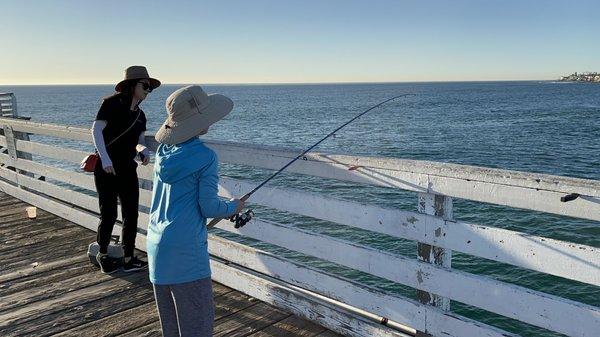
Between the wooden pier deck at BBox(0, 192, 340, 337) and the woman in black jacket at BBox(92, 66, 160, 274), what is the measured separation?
0.91 ft

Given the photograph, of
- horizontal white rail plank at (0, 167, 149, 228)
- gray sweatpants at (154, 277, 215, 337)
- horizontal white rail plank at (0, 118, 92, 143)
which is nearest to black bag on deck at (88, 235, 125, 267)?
horizontal white rail plank at (0, 167, 149, 228)

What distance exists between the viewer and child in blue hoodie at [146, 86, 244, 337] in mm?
2449

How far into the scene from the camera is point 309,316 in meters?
3.70

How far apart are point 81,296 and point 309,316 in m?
1.88

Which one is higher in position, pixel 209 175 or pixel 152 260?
pixel 209 175

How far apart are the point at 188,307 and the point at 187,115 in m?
0.91

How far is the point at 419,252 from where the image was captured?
10.0 feet

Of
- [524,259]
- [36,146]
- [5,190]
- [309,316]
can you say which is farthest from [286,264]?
[5,190]

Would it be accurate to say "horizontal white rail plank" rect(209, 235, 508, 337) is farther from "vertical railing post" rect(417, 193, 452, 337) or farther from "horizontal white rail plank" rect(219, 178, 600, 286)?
"horizontal white rail plank" rect(219, 178, 600, 286)

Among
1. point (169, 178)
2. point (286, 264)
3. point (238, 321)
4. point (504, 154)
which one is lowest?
point (504, 154)

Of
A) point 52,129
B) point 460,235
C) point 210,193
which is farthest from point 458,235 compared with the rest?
point 52,129

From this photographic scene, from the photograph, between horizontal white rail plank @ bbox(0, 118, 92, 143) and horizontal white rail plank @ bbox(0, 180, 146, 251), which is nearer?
horizontal white rail plank @ bbox(0, 118, 92, 143)

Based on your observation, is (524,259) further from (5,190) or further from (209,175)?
(5,190)

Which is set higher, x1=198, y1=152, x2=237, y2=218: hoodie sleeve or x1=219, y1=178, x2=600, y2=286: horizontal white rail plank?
x1=198, y1=152, x2=237, y2=218: hoodie sleeve
